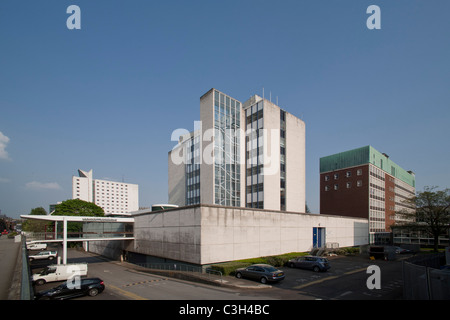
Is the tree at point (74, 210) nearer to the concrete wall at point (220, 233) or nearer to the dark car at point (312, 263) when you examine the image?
the concrete wall at point (220, 233)

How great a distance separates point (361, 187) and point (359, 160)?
6874 millimetres

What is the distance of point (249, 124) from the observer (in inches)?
2143

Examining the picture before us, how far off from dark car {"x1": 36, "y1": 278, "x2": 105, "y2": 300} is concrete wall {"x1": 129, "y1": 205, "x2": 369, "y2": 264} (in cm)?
1019

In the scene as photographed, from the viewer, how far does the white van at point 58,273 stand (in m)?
28.5

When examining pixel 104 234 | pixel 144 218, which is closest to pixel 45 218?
pixel 104 234

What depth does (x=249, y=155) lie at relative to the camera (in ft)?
176

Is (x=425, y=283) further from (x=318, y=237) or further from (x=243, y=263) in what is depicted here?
(x=318, y=237)

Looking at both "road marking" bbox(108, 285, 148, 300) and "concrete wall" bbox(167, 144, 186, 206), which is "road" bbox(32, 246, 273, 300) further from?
"concrete wall" bbox(167, 144, 186, 206)

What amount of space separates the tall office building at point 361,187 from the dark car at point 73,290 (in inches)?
2339

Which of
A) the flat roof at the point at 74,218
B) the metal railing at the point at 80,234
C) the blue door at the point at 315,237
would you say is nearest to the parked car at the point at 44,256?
the metal railing at the point at 80,234

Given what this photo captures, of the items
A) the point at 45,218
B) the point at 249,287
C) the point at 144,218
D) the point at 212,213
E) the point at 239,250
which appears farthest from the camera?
the point at 144,218

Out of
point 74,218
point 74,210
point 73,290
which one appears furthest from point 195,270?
point 74,210
